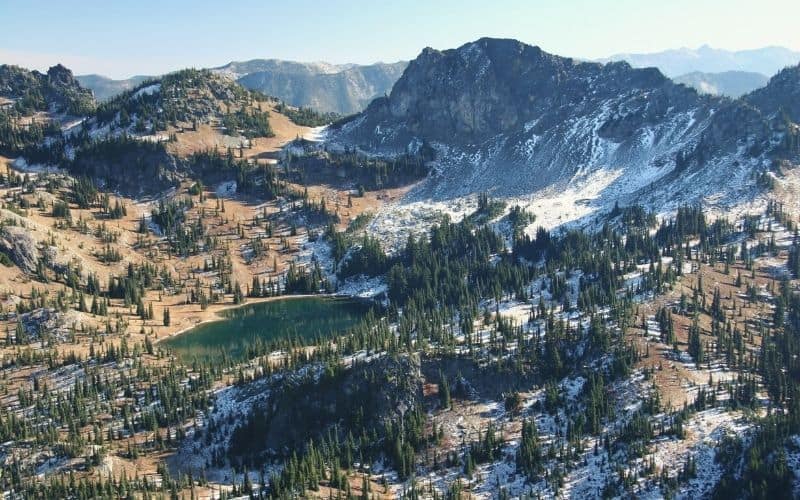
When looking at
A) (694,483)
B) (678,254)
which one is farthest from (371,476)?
(678,254)

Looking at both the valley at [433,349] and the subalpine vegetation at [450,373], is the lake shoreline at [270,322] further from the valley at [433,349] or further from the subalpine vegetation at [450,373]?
the subalpine vegetation at [450,373]

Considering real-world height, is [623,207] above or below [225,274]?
above

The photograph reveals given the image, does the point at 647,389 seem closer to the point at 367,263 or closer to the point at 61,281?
the point at 367,263

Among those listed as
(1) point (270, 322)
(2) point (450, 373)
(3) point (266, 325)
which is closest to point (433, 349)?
(2) point (450, 373)

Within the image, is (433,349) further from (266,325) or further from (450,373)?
(266,325)

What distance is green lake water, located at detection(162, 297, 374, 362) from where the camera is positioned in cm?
13450

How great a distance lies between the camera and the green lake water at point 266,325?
441ft

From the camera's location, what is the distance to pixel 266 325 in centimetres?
15012

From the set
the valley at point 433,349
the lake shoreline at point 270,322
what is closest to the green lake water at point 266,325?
the lake shoreline at point 270,322

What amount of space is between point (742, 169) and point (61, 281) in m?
167

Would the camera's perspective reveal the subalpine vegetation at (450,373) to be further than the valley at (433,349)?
Yes

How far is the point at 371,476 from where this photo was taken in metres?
83.6

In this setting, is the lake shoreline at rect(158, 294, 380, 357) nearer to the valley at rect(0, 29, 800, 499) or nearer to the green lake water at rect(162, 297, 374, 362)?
the green lake water at rect(162, 297, 374, 362)

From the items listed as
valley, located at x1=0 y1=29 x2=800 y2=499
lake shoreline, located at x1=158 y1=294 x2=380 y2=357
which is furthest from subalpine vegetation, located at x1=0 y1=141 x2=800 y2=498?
lake shoreline, located at x1=158 y1=294 x2=380 y2=357
